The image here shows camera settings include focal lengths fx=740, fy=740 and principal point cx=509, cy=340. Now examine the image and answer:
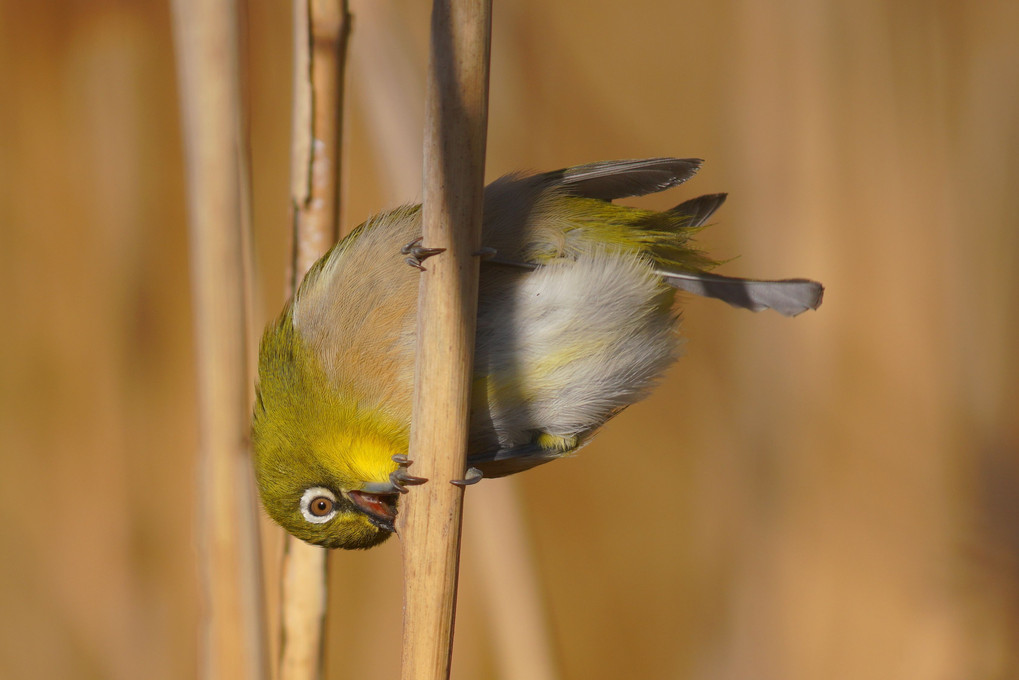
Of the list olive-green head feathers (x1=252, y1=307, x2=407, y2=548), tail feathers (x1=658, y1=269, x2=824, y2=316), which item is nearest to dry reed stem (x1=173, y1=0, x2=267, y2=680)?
olive-green head feathers (x1=252, y1=307, x2=407, y2=548)

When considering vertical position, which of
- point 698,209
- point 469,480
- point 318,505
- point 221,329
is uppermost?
point 698,209

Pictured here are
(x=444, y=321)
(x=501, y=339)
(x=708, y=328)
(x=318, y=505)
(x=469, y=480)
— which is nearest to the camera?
(x=444, y=321)

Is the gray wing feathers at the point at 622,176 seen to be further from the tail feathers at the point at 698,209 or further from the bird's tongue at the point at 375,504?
the bird's tongue at the point at 375,504

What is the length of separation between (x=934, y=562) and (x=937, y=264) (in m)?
0.81

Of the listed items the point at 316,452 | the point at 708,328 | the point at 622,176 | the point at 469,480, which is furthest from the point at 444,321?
the point at 708,328

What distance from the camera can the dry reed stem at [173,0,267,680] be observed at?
1.15 metres

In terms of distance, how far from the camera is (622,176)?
3.93 feet

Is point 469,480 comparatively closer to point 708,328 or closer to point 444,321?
point 444,321

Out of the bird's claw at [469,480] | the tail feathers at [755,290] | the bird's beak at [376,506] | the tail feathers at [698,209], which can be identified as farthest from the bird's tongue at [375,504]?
the tail feathers at [698,209]

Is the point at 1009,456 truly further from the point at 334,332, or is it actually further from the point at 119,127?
the point at 119,127

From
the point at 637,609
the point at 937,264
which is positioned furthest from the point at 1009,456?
the point at 637,609

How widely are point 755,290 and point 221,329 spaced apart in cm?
83

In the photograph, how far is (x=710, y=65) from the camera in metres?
Result: 2.04

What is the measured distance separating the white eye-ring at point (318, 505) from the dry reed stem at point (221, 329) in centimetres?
15
